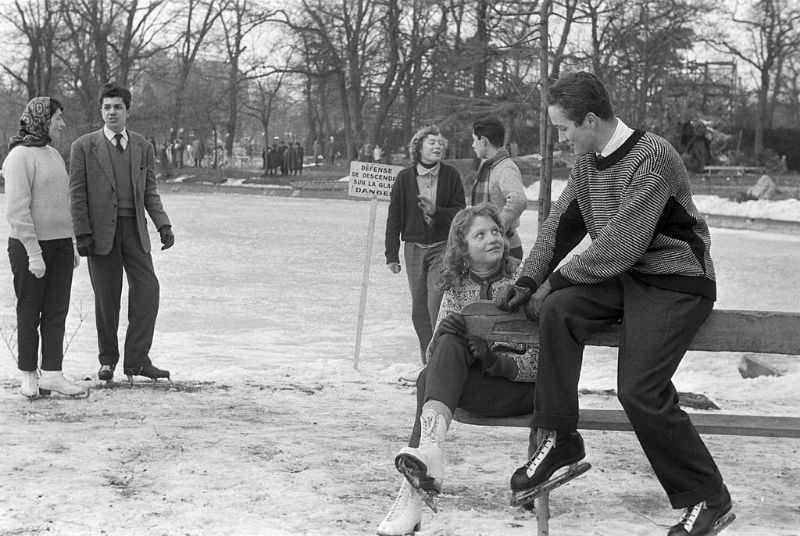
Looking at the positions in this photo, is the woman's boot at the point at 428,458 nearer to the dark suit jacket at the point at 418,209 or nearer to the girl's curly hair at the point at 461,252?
the girl's curly hair at the point at 461,252

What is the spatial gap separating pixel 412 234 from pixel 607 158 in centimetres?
354

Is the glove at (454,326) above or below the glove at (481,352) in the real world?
above

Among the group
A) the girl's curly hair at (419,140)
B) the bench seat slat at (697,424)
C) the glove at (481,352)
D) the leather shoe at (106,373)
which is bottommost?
the leather shoe at (106,373)

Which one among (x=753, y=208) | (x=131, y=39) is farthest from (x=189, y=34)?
(x=753, y=208)

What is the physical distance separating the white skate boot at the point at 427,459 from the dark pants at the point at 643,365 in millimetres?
325

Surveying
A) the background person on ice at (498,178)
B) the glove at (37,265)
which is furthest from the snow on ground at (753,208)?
the glove at (37,265)

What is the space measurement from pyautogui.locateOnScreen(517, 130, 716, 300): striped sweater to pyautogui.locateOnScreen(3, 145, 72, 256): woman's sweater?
3.47 meters

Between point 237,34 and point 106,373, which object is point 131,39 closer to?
point 237,34

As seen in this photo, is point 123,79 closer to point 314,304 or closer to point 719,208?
point 719,208

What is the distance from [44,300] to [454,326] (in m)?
3.32

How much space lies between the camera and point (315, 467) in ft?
15.9

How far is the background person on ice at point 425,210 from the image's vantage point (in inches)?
283

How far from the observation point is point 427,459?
3.70 meters

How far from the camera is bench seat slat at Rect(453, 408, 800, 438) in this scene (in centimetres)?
392
